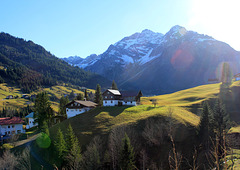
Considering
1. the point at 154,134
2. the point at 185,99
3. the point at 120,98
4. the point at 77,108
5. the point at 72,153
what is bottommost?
the point at 72,153

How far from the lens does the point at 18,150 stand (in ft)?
154

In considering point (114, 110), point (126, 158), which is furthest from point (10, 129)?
point (126, 158)

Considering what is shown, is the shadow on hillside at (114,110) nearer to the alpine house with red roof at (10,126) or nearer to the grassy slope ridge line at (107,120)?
the grassy slope ridge line at (107,120)

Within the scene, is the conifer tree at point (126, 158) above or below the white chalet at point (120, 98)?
below

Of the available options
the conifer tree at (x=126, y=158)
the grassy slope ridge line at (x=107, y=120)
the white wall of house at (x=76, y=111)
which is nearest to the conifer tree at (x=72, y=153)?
the grassy slope ridge line at (x=107, y=120)

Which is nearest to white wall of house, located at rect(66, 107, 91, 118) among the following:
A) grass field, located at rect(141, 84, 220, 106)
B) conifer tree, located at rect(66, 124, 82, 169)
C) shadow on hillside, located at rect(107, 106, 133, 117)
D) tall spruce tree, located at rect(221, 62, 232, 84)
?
shadow on hillside, located at rect(107, 106, 133, 117)

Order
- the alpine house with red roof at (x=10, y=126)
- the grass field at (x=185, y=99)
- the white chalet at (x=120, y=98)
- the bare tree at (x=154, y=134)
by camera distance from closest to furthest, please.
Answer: the bare tree at (x=154, y=134) < the white chalet at (x=120, y=98) < the alpine house with red roof at (x=10, y=126) < the grass field at (x=185, y=99)

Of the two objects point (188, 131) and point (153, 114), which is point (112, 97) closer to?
point (153, 114)

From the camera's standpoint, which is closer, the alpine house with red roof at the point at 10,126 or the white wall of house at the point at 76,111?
the white wall of house at the point at 76,111

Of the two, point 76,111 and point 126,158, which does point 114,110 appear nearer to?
point 76,111

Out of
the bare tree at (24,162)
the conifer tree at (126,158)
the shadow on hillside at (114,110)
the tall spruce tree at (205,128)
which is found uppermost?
the shadow on hillside at (114,110)

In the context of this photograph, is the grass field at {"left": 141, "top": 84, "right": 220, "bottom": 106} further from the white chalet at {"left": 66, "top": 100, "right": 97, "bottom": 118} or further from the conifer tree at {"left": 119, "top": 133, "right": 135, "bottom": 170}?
the conifer tree at {"left": 119, "top": 133, "right": 135, "bottom": 170}

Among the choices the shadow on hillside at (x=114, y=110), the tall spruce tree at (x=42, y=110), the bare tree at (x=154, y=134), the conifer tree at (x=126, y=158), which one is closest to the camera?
the conifer tree at (x=126, y=158)

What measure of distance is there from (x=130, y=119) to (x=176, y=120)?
15.0 m
